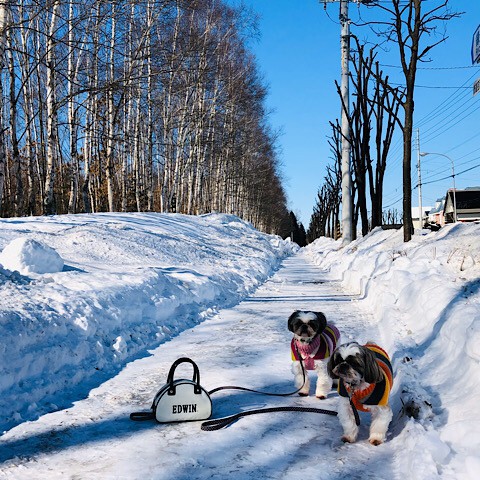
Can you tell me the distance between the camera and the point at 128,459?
2879 mm

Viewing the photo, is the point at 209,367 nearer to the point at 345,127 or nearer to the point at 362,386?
the point at 362,386

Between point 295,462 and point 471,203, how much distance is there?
1170 inches

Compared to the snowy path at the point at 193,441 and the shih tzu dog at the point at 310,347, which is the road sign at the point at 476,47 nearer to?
the shih tzu dog at the point at 310,347

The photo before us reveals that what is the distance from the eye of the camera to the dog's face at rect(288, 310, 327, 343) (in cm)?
390

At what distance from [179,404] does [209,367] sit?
1320mm

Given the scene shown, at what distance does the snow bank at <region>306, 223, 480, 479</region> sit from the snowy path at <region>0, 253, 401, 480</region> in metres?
0.30

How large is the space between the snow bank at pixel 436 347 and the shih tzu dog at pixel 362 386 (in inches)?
6.7

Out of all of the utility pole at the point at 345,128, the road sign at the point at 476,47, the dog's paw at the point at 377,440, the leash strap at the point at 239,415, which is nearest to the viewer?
the dog's paw at the point at 377,440

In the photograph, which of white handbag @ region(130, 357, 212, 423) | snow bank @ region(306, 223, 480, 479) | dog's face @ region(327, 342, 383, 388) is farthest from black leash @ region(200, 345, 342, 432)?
snow bank @ region(306, 223, 480, 479)

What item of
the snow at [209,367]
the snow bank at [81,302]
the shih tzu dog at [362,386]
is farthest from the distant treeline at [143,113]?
the shih tzu dog at [362,386]

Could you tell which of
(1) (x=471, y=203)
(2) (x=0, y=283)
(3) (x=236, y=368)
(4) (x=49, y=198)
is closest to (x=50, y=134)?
(4) (x=49, y=198)

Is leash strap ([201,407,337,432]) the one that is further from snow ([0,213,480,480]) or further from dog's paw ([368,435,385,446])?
dog's paw ([368,435,385,446])

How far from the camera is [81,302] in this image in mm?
5523

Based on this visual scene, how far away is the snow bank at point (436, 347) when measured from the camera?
274 cm
